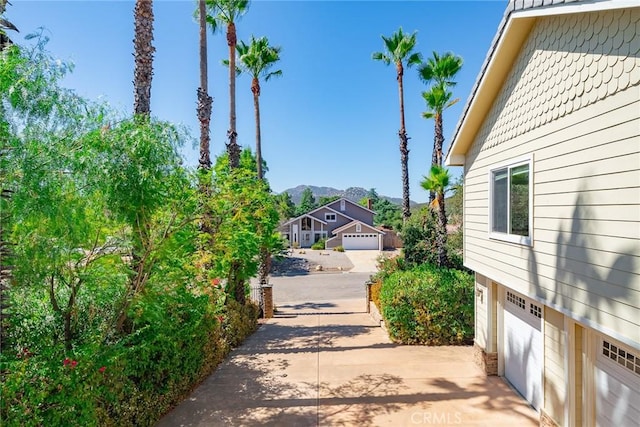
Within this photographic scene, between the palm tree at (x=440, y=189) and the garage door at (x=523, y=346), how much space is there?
5080 millimetres

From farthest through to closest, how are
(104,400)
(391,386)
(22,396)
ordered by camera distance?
(391,386), (104,400), (22,396)

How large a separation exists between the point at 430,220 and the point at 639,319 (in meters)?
10.5

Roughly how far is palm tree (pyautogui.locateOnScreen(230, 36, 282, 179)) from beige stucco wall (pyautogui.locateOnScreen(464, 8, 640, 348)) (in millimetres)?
12326

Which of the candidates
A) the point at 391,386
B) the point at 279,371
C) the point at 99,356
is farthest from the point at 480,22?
the point at 99,356

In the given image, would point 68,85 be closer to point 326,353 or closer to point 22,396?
point 22,396

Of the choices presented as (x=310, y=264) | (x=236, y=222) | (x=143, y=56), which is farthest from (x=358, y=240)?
(x=143, y=56)

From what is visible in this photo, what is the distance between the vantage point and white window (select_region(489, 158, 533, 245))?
197 inches

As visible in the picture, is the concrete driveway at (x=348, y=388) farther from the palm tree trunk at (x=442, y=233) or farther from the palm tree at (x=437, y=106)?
the palm tree at (x=437, y=106)

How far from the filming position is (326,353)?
8086mm

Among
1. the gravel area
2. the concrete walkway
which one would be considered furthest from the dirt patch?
the concrete walkway

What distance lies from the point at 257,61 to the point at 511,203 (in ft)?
47.9

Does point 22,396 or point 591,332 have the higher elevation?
point 591,332

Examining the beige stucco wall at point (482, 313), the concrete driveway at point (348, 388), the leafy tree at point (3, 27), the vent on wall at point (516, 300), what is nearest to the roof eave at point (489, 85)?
the beige stucco wall at point (482, 313)

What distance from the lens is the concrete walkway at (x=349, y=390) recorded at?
5266 mm
